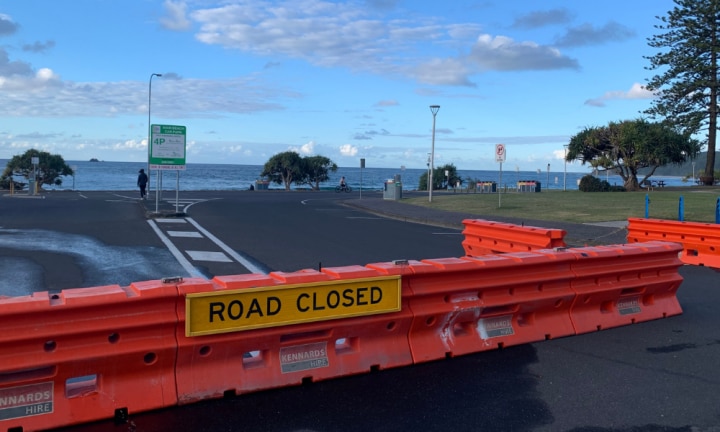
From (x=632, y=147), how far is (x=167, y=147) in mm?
30817

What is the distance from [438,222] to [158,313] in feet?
63.0

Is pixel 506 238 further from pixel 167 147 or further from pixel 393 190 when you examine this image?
pixel 393 190

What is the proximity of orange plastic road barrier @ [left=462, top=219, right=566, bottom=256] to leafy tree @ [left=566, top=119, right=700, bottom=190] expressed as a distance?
112 feet

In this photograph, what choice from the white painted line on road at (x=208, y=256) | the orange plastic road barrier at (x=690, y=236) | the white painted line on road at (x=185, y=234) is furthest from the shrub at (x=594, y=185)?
the white painted line on road at (x=208, y=256)

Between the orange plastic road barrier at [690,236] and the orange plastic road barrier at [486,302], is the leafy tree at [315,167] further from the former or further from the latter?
the orange plastic road barrier at [486,302]

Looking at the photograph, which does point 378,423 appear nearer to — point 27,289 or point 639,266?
point 639,266

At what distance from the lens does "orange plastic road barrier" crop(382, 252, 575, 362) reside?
6.11m

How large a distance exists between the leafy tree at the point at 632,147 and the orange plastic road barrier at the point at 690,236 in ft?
102

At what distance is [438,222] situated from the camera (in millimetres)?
23594

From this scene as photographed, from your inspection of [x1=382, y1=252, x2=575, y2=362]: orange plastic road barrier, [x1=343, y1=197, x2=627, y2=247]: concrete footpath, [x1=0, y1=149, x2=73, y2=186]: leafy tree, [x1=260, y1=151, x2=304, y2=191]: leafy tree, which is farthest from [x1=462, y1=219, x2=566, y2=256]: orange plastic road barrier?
[x1=260, y1=151, x2=304, y2=191]: leafy tree

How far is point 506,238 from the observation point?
11273 millimetres

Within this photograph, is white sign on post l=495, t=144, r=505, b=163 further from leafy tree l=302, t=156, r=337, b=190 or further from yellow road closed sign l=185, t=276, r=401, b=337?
leafy tree l=302, t=156, r=337, b=190

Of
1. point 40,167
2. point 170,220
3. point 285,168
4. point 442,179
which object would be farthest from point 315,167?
point 170,220

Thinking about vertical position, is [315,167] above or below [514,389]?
above
